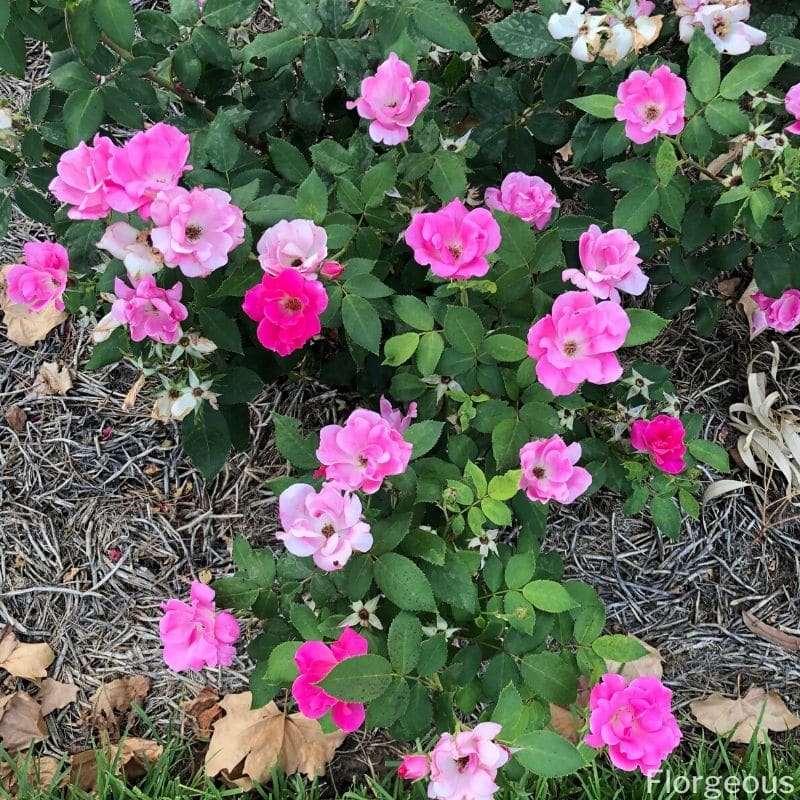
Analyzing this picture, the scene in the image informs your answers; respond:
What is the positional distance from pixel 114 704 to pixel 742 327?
1856 millimetres

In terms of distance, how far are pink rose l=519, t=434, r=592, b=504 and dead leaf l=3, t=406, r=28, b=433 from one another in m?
1.41

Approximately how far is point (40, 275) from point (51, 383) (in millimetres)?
874

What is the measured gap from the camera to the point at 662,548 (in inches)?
75.0

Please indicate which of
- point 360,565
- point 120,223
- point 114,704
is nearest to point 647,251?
point 360,565

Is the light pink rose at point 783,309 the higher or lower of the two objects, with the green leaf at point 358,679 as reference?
lower

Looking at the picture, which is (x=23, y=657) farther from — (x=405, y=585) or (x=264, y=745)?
(x=405, y=585)

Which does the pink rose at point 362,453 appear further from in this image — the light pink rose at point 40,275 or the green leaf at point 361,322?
the light pink rose at point 40,275

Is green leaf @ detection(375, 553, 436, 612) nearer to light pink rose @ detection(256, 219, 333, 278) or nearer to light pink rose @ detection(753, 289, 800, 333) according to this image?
light pink rose @ detection(256, 219, 333, 278)

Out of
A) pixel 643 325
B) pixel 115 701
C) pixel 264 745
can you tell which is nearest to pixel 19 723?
pixel 115 701

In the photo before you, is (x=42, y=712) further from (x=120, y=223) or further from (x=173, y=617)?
(x=120, y=223)

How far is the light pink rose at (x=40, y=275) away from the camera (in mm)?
1194

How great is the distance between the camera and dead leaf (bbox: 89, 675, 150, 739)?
180cm

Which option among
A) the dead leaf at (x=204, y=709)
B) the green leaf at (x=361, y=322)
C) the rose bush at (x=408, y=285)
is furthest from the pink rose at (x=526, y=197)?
the dead leaf at (x=204, y=709)

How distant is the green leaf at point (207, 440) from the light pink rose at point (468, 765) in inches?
25.8
